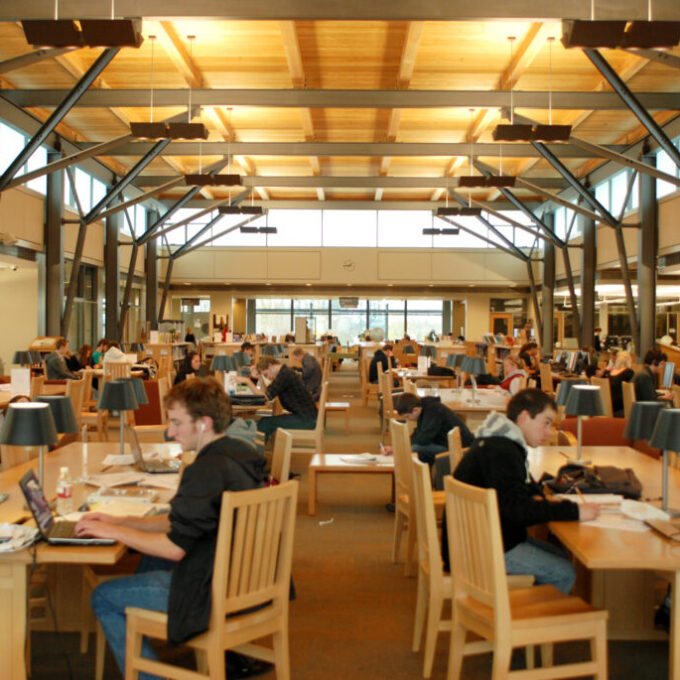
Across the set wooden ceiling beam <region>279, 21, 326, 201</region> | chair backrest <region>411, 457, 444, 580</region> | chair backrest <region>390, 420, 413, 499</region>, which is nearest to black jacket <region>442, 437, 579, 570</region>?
chair backrest <region>411, 457, 444, 580</region>

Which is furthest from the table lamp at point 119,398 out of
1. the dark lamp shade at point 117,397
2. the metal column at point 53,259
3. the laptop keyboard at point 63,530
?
the metal column at point 53,259

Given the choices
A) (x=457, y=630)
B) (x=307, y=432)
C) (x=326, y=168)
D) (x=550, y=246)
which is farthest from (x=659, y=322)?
(x=457, y=630)

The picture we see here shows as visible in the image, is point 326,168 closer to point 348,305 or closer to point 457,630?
point 348,305

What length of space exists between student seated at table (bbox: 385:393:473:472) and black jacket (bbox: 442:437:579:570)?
2.96m

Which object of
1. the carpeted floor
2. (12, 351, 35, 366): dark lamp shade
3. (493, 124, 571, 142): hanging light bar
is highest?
(493, 124, 571, 142): hanging light bar

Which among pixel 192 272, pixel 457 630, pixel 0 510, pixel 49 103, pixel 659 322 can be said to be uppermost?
pixel 49 103

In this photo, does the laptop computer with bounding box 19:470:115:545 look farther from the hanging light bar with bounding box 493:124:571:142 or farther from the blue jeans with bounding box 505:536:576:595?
the hanging light bar with bounding box 493:124:571:142

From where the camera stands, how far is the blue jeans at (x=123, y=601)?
9.11ft

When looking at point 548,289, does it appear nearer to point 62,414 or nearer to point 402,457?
point 402,457

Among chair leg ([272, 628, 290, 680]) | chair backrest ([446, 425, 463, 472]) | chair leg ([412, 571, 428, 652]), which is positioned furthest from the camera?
chair backrest ([446, 425, 463, 472])

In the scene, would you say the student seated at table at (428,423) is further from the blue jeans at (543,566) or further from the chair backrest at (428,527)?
the blue jeans at (543,566)

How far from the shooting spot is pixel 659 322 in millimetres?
18406

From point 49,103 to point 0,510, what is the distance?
34.3 feet

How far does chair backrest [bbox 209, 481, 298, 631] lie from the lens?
2.59 m
